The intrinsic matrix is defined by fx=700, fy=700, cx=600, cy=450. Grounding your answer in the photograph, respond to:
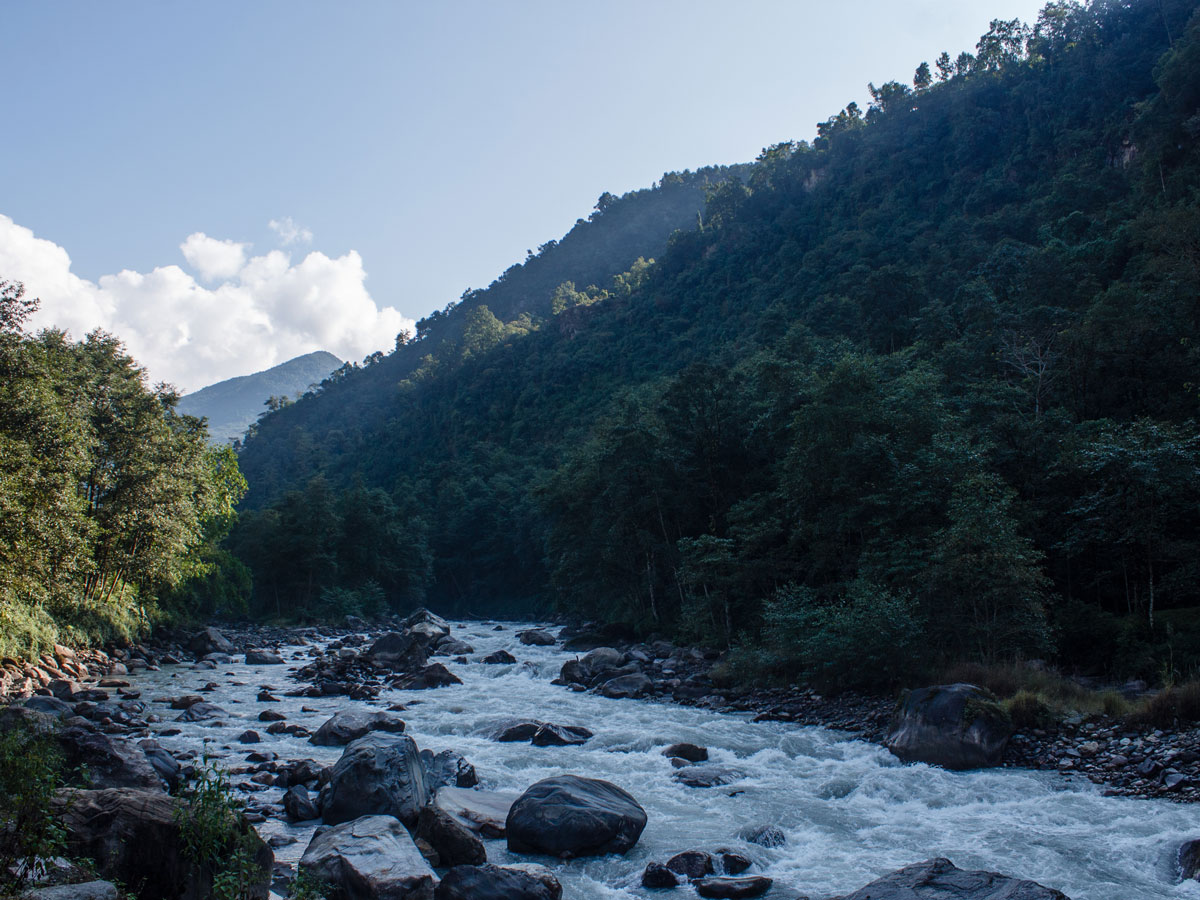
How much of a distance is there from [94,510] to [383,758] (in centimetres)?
2047

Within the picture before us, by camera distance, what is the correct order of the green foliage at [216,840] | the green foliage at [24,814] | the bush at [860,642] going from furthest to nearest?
the bush at [860,642], the green foliage at [216,840], the green foliage at [24,814]

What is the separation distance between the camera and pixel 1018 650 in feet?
54.1

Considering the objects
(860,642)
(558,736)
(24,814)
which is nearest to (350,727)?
(558,736)

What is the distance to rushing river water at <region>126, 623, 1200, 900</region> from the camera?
9117mm

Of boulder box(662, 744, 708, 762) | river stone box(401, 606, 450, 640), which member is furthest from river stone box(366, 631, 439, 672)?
boulder box(662, 744, 708, 762)

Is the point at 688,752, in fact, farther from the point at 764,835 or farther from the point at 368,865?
the point at 368,865

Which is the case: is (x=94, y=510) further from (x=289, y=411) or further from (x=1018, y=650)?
(x=289, y=411)

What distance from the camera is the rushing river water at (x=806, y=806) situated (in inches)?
359

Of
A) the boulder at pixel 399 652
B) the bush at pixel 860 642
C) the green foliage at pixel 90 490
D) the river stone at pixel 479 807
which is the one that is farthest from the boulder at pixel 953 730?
the green foliage at pixel 90 490

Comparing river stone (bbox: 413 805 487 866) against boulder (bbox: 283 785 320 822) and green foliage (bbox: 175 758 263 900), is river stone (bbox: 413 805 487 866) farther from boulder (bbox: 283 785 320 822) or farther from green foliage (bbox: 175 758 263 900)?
green foliage (bbox: 175 758 263 900)

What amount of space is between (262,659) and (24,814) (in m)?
27.4

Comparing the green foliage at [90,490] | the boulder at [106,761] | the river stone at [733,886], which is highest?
the green foliage at [90,490]

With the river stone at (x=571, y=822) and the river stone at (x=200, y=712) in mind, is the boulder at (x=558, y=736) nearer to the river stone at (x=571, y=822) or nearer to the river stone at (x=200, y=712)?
the river stone at (x=571, y=822)

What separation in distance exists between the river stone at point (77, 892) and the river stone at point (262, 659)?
2775 centimetres
